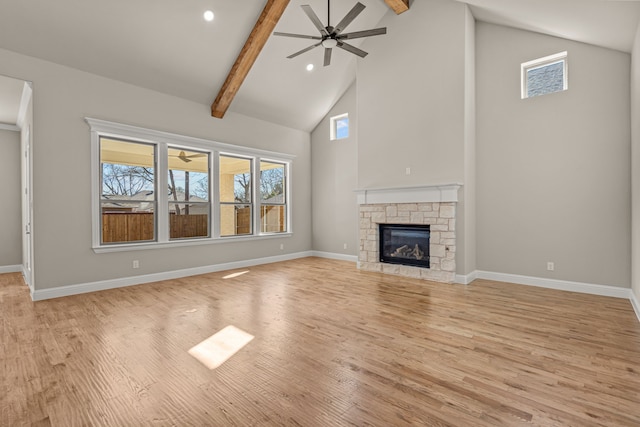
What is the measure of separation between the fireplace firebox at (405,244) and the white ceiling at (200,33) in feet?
11.0

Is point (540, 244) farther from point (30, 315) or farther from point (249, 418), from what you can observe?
point (30, 315)

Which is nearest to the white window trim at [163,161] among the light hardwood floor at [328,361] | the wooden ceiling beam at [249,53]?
the wooden ceiling beam at [249,53]

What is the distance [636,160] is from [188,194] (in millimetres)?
6555

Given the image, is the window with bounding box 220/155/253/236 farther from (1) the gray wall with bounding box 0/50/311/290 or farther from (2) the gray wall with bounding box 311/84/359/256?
(2) the gray wall with bounding box 311/84/359/256

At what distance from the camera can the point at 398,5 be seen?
5270 millimetres

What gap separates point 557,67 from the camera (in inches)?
177

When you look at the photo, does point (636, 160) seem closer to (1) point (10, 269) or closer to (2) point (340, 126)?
(2) point (340, 126)

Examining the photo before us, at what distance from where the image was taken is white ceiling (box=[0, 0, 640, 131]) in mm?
3645

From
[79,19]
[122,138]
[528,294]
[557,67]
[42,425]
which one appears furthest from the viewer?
[122,138]

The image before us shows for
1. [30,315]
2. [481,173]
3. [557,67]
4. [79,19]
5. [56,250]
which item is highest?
[79,19]

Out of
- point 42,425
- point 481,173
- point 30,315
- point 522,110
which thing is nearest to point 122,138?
point 30,315

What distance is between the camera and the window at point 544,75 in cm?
443

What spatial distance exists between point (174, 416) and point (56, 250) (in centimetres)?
384

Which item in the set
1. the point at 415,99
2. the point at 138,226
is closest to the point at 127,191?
the point at 138,226
